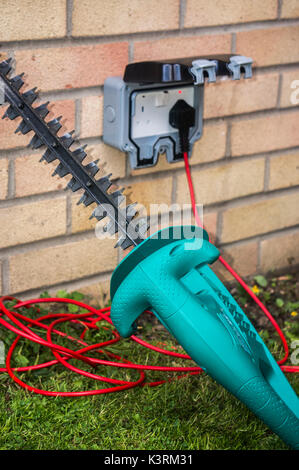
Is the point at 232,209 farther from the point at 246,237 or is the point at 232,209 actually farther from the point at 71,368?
the point at 71,368

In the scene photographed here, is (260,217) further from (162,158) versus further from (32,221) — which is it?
(32,221)

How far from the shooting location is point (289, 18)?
2.56 m

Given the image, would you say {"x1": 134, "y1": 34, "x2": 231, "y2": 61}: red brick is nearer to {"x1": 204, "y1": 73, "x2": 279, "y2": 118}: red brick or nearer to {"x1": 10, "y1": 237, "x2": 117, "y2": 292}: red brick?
{"x1": 204, "y1": 73, "x2": 279, "y2": 118}: red brick

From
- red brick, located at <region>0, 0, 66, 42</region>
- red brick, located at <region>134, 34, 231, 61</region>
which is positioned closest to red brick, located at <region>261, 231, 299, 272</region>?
red brick, located at <region>134, 34, 231, 61</region>

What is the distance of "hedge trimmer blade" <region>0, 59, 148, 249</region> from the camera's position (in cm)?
172

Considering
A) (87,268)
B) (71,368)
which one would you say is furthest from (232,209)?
(71,368)

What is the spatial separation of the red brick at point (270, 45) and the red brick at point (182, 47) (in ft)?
0.25

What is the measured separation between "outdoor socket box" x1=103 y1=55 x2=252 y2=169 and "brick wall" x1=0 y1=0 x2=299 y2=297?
62 mm

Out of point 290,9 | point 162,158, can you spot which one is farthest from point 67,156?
Answer: point 290,9

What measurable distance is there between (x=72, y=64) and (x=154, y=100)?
0.29 meters

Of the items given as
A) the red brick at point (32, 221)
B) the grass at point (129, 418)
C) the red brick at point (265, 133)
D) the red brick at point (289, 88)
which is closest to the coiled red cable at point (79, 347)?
the grass at point (129, 418)

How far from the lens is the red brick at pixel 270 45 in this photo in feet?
8.09

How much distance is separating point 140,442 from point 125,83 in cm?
103

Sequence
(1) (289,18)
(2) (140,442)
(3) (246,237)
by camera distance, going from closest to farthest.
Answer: (2) (140,442) < (1) (289,18) < (3) (246,237)
